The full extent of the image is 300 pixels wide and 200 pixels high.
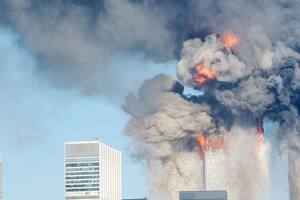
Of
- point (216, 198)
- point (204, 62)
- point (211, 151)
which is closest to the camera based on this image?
point (204, 62)

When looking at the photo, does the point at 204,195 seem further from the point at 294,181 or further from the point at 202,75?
the point at 202,75

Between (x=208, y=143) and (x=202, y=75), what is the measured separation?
8.67 meters

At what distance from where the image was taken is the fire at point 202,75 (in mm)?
139500

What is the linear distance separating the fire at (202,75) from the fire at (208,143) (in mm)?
6246

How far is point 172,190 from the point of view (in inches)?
5984

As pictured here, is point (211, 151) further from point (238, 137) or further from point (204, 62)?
point (204, 62)

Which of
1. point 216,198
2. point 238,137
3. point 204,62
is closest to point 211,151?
point 238,137

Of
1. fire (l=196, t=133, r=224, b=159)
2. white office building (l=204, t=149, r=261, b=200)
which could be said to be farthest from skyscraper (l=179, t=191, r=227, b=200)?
fire (l=196, t=133, r=224, b=159)

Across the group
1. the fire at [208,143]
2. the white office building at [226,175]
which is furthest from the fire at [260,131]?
the white office building at [226,175]

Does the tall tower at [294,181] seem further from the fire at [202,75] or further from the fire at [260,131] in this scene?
the fire at [202,75]

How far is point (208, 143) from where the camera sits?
5719 inches

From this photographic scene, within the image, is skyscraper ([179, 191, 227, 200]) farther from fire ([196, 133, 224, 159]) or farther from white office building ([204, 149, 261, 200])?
fire ([196, 133, 224, 159])

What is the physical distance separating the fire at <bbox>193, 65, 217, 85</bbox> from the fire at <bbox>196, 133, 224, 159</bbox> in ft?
20.5

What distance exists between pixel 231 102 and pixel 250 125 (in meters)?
5.68
